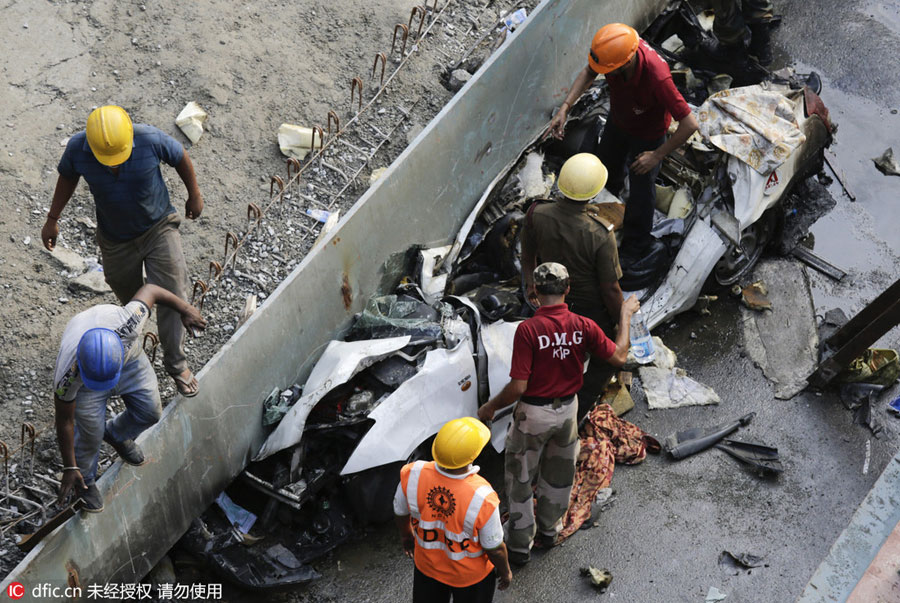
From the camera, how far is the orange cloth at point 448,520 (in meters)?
4.22

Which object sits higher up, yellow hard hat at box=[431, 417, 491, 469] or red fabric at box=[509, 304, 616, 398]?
yellow hard hat at box=[431, 417, 491, 469]

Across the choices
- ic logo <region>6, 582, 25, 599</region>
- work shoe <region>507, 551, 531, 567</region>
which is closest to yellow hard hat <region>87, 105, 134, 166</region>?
ic logo <region>6, 582, 25, 599</region>

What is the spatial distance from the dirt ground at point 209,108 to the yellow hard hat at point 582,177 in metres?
2.33

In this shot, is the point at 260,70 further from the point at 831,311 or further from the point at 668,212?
the point at 831,311

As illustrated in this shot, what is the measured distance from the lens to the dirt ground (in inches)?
251

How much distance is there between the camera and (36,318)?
6.23 metres

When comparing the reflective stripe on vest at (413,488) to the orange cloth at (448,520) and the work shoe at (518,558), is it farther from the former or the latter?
the work shoe at (518,558)

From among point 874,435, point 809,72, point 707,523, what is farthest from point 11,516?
point 809,72

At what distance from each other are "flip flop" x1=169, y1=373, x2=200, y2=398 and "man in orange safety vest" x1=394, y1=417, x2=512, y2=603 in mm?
1476

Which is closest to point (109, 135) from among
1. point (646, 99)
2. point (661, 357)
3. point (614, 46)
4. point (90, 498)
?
point (90, 498)

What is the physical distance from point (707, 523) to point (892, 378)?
6.27 feet

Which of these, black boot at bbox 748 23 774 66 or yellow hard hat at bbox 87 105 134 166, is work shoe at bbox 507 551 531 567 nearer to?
yellow hard hat at bbox 87 105 134 166

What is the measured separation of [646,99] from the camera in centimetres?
626

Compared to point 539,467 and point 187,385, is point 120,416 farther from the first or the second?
point 539,467
